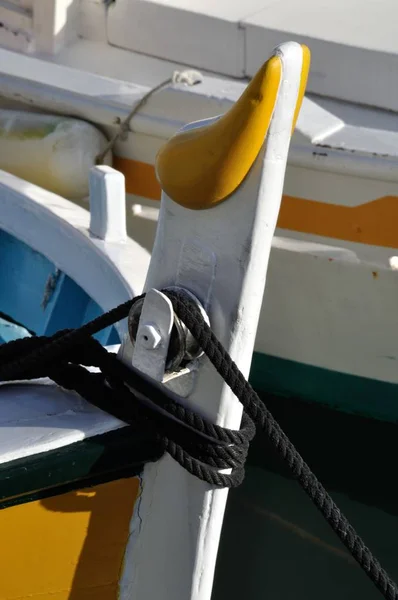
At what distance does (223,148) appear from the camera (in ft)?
3.73

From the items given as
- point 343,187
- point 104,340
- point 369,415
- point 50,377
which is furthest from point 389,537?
point 50,377

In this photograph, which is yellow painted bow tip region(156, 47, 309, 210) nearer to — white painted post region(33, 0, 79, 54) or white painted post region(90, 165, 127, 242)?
white painted post region(90, 165, 127, 242)

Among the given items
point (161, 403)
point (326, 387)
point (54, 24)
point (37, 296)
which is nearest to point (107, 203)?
point (37, 296)

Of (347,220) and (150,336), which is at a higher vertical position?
(150,336)

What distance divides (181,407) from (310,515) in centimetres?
182

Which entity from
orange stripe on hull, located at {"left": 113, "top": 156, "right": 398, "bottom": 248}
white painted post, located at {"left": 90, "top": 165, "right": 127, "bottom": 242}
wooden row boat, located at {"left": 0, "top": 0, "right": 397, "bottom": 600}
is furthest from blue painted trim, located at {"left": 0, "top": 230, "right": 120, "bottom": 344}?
orange stripe on hull, located at {"left": 113, "top": 156, "right": 398, "bottom": 248}

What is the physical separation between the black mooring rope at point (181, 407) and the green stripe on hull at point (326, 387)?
1.75 m

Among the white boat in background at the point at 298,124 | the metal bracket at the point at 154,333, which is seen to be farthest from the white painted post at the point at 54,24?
the metal bracket at the point at 154,333

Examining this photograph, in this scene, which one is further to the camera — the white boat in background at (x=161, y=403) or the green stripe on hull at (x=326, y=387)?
the green stripe on hull at (x=326, y=387)

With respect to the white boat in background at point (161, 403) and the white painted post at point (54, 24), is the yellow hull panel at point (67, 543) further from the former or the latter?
the white painted post at point (54, 24)

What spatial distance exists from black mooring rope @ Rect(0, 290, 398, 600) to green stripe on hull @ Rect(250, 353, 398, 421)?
1753 millimetres

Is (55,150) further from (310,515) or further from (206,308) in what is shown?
(206,308)

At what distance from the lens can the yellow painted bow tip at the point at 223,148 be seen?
3.66 feet

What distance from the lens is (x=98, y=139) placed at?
3.15 m
